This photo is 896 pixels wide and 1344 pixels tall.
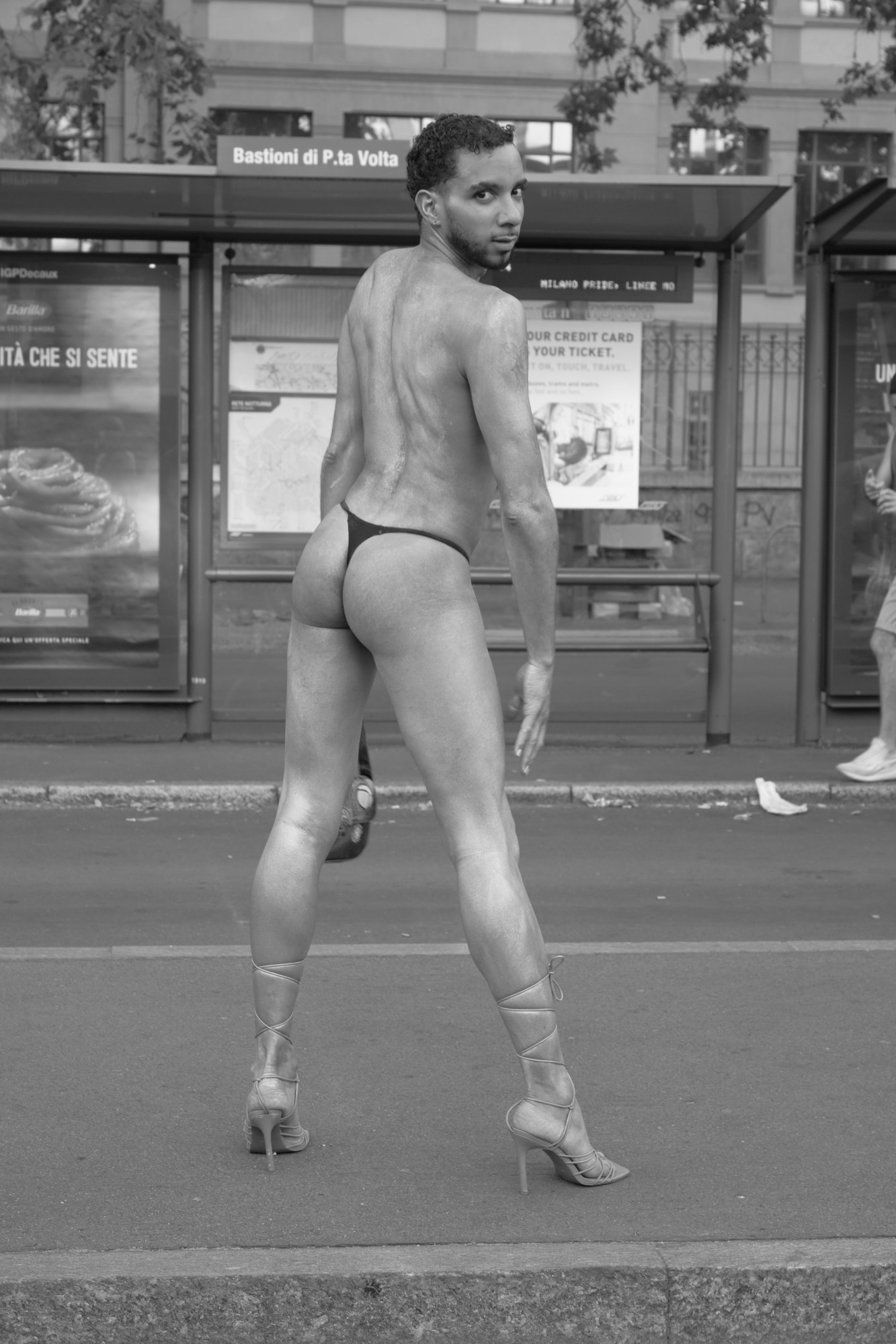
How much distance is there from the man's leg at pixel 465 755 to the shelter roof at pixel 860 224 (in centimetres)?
583

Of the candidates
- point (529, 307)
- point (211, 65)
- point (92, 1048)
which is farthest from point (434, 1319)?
point (211, 65)

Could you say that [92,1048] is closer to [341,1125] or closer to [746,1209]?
[341,1125]

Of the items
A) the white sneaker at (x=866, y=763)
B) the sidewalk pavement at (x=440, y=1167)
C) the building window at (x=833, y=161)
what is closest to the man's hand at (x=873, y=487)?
the white sneaker at (x=866, y=763)

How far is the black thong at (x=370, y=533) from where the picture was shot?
3484 millimetres

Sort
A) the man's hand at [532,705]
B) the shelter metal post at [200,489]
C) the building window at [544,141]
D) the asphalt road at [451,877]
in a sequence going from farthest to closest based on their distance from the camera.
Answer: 1. the building window at [544,141]
2. the shelter metal post at [200,489]
3. the asphalt road at [451,877]
4. the man's hand at [532,705]

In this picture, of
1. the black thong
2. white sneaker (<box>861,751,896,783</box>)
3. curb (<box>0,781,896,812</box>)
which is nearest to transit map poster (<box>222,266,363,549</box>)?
curb (<box>0,781,896,812</box>)

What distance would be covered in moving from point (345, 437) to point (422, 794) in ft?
16.5

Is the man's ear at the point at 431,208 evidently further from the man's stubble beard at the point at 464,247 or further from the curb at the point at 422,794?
the curb at the point at 422,794

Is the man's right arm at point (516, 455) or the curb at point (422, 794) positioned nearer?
the man's right arm at point (516, 455)

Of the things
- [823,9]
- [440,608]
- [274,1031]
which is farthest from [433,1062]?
[823,9]

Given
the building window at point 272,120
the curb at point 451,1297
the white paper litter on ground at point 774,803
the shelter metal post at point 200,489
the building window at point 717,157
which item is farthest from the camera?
the building window at point 717,157

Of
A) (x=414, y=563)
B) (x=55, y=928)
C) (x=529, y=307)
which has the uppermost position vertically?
(x=529, y=307)

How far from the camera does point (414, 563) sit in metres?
3.44

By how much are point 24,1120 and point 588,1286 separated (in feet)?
4.76
